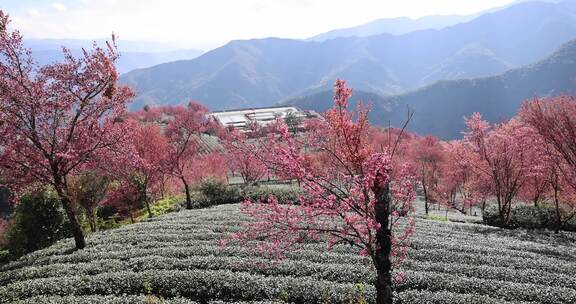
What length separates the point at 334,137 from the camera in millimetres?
9867

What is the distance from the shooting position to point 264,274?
49.6 ft

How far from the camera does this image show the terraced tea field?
43.6 ft

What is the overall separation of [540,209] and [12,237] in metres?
35.3

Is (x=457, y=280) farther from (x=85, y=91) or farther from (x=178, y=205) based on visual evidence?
(x=178, y=205)

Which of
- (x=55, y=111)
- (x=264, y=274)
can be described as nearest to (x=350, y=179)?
(x=264, y=274)

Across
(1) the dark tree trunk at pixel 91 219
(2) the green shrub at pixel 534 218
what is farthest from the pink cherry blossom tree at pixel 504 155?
(1) the dark tree trunk at pixel 91 219

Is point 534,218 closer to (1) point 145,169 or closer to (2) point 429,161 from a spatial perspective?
(1) point 145,169

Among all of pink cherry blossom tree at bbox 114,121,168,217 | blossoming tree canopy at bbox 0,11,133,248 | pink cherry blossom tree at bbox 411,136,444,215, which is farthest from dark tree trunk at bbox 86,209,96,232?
pink cherry blossom tree at bbox 411,136,444,215

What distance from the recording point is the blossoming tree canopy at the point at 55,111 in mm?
15898

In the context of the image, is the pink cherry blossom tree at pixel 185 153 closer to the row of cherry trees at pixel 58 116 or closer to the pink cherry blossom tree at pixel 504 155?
the row of cherry trees at pixel 58 116

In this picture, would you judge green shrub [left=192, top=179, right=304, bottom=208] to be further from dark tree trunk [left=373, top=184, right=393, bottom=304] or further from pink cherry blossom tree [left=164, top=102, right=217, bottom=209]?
dark tree trunk [left=373, top=184, right=393, bottom=304]

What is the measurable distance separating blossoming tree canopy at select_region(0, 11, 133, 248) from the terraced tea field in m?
3.28

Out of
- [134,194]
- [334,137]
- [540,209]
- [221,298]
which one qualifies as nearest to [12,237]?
[134,194]

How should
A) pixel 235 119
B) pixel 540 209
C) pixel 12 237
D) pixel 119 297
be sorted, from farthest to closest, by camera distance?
pixel 235 119
pixel 540 209
pixel 12 237
pixel 119 297
